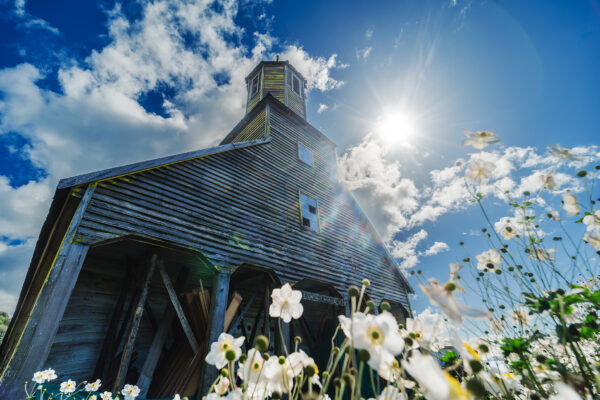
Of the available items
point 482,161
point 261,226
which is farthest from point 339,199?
point 482,161

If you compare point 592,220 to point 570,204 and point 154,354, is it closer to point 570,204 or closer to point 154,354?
point 570,204

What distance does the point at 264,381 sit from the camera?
3.16ft

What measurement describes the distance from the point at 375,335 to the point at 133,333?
4.18 meters

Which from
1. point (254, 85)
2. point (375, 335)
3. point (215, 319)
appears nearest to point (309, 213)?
point (215, 319)

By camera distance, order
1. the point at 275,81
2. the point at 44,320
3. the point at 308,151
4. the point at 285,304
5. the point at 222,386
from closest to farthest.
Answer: the point at 222,386 → the point at 285,304 → the point at 44,320 → the point at 308,151 → the point at 275,81

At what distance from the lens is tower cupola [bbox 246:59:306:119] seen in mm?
11338

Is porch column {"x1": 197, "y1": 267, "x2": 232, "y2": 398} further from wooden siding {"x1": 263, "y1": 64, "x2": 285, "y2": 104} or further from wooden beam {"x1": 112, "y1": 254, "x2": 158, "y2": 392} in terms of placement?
wooden siding {"x1": 263, "y1": 64, "x2": 285, "y2": 104}

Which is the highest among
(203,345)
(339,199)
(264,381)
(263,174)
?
(339,199)

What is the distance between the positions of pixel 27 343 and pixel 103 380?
2.02 metres

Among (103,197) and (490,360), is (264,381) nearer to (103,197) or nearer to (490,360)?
(490,360)

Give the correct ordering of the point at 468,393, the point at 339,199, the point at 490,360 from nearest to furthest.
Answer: the point at 468,393 < the point at 490,360 < the point at 339,199

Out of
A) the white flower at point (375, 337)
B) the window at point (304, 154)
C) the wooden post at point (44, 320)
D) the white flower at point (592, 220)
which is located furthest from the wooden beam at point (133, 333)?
the window at point (304, 154)

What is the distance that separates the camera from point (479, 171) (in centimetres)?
167

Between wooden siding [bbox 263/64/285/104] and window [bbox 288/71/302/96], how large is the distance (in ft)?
1.30
